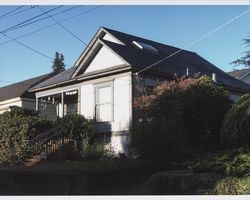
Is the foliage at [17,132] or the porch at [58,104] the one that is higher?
the porch at [58,104]

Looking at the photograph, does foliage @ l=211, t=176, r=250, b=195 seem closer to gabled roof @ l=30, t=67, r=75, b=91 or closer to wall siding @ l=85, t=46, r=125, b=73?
wall siding @ l=85, t=46, r=125, b=73

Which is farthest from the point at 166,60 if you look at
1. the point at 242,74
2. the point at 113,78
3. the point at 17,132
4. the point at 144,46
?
the point at 242,74

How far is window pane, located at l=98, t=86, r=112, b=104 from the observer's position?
74.8 ft

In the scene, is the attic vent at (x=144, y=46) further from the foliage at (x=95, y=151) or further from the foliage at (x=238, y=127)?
the foliage at (x=238, y=127)

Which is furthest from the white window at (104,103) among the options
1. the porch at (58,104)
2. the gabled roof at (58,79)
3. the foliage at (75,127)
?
the gabled roof at (58,79)

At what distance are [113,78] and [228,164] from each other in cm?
1048

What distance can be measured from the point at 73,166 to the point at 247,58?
16316mm

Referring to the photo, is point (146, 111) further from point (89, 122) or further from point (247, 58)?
point (247, 58)

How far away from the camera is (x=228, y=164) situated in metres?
12.7

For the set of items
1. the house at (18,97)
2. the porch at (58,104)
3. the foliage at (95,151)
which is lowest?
the foliage at (95,151)

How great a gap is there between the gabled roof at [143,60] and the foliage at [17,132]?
235 cm

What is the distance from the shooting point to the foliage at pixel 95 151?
19406 mm

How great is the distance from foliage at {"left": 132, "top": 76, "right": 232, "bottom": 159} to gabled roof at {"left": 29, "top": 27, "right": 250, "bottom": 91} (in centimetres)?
204

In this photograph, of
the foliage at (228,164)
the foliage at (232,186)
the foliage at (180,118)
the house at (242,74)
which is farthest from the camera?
the house at (242,74)
